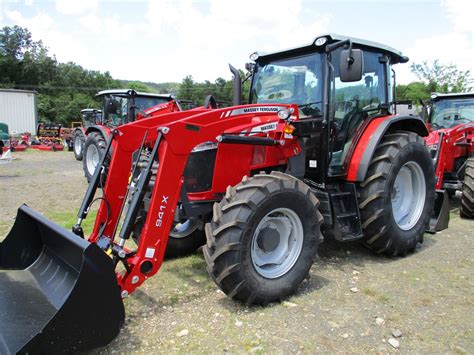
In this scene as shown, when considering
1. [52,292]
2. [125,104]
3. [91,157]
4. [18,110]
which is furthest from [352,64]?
[18,110]

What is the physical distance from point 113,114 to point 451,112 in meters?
9.36

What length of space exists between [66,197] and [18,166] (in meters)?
7.04

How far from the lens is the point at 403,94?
1457 inches

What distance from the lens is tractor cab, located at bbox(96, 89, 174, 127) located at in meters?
11.9

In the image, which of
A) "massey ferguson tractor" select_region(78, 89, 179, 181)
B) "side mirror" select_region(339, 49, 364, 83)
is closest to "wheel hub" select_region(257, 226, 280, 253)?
"side mirror" select_region(339, 49, 364, 83)

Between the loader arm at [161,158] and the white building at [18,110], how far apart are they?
3144 centimetres

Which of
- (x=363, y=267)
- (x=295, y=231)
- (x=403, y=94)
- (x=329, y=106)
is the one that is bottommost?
(x=363, y=267)

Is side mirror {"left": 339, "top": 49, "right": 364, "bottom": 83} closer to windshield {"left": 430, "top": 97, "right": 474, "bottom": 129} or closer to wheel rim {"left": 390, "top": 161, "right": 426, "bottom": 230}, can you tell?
wheel rim {"left": 390, "top": 161, "right": 426, "bottom": 230}

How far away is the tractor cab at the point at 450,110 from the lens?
25.4 feet

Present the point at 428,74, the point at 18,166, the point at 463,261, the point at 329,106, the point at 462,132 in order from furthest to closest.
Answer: the point at 428,74, the point at 18,166, the point at 462,132, the point at 463,261, the point at 329,106

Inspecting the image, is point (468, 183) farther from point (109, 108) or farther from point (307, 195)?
point (109, 108)

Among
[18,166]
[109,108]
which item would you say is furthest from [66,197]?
[18,166]

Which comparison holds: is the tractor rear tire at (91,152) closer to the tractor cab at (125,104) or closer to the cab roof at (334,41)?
the tractor cab at (125,104)

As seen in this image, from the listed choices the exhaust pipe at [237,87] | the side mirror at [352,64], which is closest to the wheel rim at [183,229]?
the exhaust pipe at [237,87]
